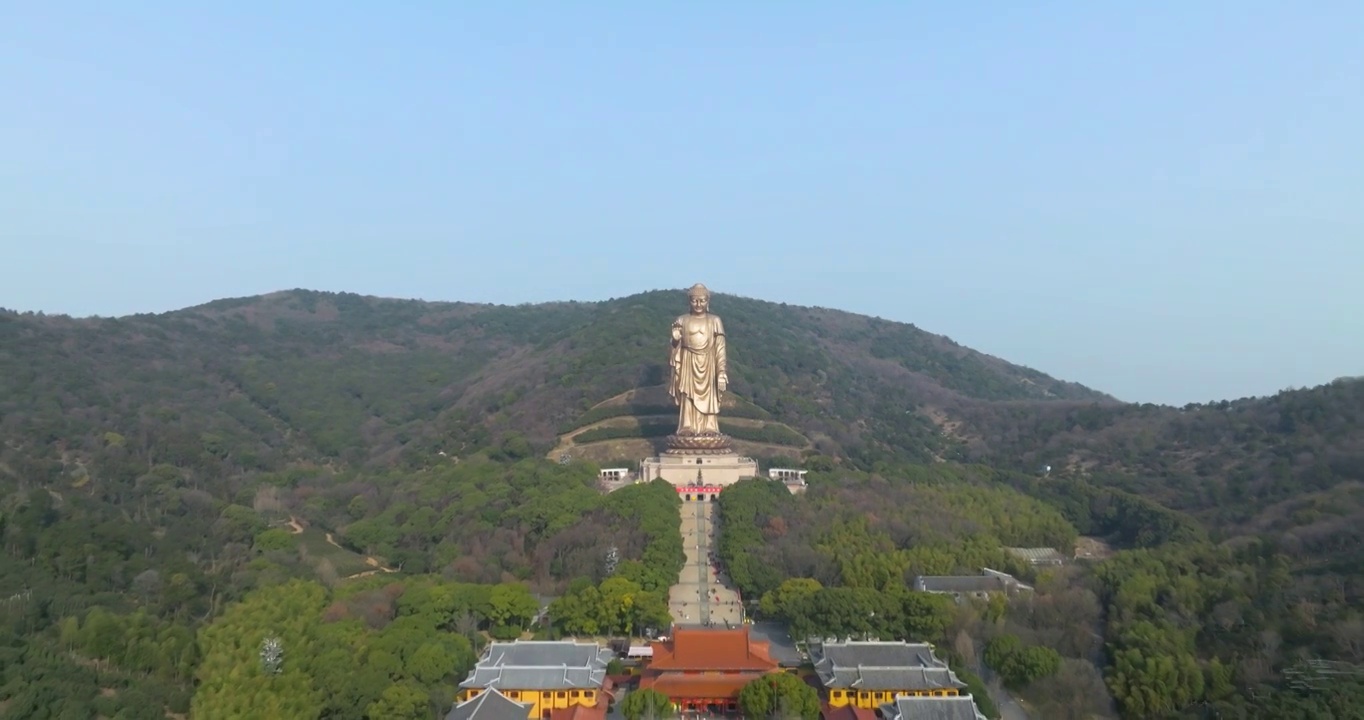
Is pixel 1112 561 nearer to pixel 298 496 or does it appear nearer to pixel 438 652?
pixel 438 652

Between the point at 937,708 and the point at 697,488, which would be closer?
the point at 937,708

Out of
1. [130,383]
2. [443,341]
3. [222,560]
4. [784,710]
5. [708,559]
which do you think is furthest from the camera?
[443,341]

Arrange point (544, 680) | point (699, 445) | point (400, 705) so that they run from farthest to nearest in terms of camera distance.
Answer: point (699, 445) < point (544, 680) < point (400, 705)

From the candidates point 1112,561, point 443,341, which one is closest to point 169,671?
point 1112,561

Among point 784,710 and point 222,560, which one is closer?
point 784,710

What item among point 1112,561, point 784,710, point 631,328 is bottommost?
point 784,710

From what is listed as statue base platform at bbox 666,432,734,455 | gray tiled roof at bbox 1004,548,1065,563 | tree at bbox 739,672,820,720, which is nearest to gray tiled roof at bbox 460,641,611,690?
tree at bbox 739,672,820,720

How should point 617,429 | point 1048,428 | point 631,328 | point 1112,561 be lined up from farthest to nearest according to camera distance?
point 631,328, point 1048,428, point 617,429, point 1112,561

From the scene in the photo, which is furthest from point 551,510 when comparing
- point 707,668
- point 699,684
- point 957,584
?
point 957,584

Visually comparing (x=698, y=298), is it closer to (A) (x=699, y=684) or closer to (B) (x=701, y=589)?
(B) (x=701, y=589)
